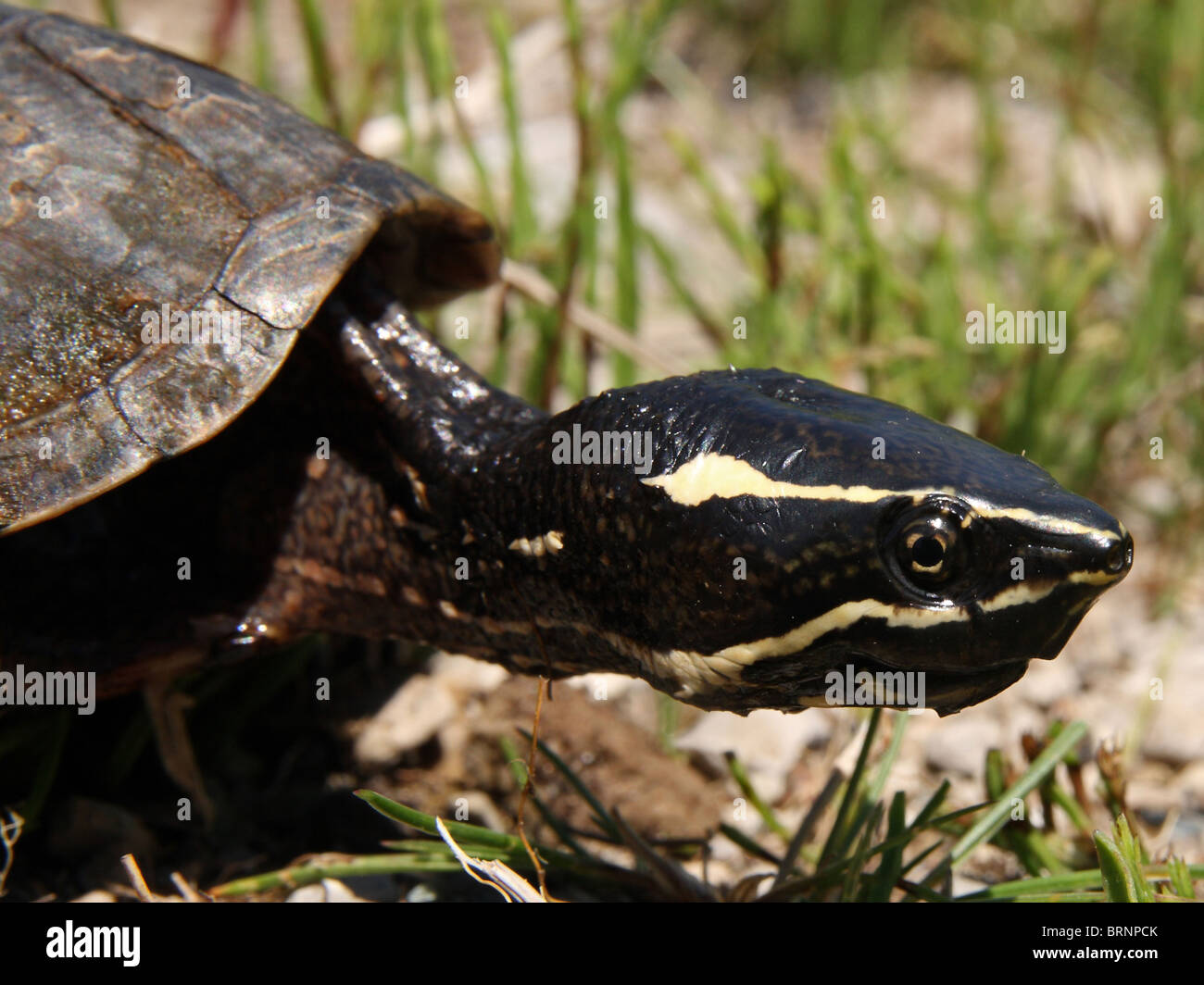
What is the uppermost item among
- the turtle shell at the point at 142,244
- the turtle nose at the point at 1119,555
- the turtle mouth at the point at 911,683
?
the turtle shell at the point at 142,244

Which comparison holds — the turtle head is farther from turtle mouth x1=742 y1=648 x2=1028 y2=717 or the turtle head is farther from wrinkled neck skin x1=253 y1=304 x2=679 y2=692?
wrinkled neck skin x1=253 y1=304 x2=679 y2=692

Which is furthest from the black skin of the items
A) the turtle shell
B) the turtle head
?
the turtle shell

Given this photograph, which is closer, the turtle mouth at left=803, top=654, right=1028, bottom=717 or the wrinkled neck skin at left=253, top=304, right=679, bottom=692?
the turtle mouth at left=803, top=654, right=1028, bottom=717

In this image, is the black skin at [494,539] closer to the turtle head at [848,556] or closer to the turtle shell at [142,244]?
the turtle head at [848,556]

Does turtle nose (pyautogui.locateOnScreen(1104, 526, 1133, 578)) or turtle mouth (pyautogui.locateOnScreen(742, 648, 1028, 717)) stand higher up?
turtle nose (pyautogui.locateOnScreen(1104, 526, 1133, 578))

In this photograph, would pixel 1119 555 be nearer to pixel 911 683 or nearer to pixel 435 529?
pixel 911 683

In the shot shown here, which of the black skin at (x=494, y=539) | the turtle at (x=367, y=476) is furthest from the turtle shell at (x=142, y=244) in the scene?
the black skin at (x=494, y=539)
